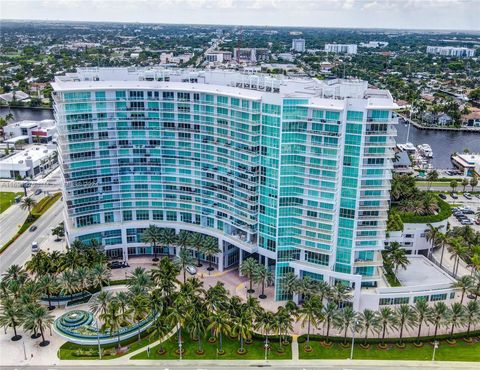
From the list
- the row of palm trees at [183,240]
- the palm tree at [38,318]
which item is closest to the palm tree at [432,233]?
the row of palm trees at [183,240]

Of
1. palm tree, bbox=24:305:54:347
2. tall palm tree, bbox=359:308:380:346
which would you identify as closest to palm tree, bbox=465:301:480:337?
tall palm tree, bbox=359:308:380:346

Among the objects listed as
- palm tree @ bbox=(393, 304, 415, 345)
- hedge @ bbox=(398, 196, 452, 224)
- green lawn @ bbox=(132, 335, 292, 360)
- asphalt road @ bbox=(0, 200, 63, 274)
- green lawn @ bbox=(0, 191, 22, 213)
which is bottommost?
green lawn @ bbox=(132, 335, 292, 360)

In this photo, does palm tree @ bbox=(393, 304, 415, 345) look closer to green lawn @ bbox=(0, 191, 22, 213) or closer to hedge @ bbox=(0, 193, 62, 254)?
hedge @ bbox=(0, 193, 62, 254)

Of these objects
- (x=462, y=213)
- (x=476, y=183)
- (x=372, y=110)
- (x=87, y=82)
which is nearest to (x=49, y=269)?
(x=87, y=82)

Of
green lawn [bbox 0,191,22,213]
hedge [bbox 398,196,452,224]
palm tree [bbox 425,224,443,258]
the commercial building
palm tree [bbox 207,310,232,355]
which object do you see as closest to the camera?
palm tree [bbox 207,310,232,355]

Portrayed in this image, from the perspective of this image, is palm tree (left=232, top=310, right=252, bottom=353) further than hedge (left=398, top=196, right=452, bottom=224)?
No

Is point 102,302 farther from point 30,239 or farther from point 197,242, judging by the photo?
point 30,239
